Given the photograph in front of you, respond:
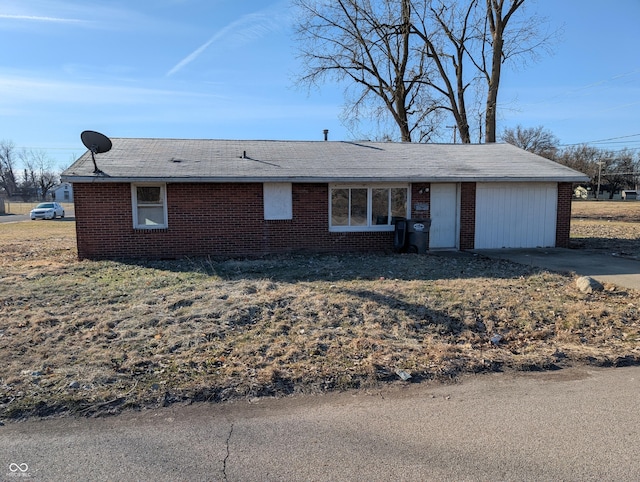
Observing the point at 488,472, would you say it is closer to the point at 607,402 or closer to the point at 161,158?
the point at 607,402

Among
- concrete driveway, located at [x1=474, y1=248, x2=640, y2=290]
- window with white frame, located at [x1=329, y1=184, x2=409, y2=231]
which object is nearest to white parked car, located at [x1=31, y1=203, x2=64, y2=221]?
window with white frame, located at [x1=329, y1=184, x2=409, y2=231]

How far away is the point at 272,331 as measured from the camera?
222 inches

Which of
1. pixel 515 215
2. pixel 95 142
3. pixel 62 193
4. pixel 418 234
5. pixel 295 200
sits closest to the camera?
pixel 95 142

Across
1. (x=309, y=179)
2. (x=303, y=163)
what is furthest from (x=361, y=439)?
(x=303, y=163)

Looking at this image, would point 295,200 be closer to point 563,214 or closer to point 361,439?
point 563,214

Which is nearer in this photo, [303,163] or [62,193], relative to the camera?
[303,163]

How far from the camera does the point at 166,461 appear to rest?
118 inches

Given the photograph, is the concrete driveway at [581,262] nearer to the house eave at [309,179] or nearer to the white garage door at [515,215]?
the white garage door at [515,215]

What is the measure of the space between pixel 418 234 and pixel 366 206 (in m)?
1.72

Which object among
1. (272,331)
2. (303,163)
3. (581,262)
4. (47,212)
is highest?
(303,163)

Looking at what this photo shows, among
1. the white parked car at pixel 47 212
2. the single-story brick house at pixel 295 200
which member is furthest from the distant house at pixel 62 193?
the single-story brick house at pixel 295 200

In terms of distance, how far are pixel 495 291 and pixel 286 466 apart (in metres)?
5.72

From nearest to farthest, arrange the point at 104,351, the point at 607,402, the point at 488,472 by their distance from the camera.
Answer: the point at 488,472 → the point at 607,402 → the point at 104,351

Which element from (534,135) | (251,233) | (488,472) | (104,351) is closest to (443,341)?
(488,472)
